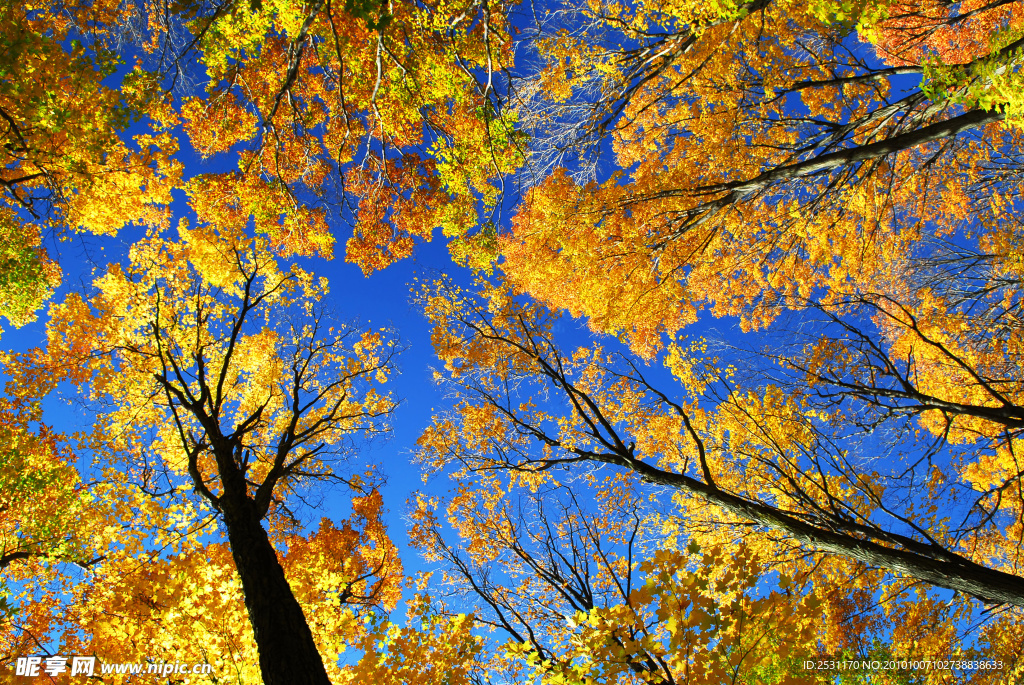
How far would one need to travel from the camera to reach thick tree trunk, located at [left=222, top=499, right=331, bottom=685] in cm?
330

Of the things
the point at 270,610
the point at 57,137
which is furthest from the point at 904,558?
the point at 57,137

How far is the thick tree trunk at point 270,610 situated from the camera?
10.8 feet

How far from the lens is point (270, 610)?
3791 mm

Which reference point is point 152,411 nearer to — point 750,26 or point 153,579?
point 153,579

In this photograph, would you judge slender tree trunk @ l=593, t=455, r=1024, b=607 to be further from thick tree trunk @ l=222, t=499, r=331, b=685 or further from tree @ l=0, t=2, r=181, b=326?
tree @ l=0, t=2, r=181, b=326

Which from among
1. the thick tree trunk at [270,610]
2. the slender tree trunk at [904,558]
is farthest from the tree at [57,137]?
the slender tree trunk at [904,558]

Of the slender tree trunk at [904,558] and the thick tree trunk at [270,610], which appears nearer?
the slender tree trunk at [904,558]

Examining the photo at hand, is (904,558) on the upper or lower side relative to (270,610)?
lower

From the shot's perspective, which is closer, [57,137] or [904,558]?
[904,558]

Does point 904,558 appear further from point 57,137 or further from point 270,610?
point 57,137

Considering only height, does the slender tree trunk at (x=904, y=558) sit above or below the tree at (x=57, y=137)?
below

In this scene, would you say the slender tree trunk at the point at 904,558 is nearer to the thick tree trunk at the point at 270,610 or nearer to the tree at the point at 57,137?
the thick tree trunk at the point at 270,610

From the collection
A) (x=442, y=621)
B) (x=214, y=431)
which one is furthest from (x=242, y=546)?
(x=442, y=621)

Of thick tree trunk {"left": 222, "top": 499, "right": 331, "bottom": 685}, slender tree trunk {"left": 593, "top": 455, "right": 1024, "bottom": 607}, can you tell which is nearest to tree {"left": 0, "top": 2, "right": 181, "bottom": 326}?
thick tree trunk {"left": 222, "top": 499, "right": 331, "bottom": 685}
